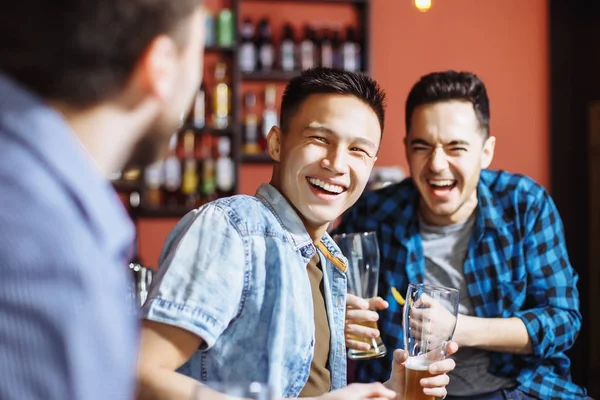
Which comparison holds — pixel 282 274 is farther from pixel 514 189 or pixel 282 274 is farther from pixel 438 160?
pixel 514 189

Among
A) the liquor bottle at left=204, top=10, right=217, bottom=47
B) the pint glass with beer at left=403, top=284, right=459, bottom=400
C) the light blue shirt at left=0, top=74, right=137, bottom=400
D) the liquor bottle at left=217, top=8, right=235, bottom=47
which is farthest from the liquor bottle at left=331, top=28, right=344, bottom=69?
the light blue shirt at left=0, top=74, right=137, bottom=400

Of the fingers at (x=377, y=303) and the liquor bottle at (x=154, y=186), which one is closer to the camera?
the fingers at (x=377, y=303)

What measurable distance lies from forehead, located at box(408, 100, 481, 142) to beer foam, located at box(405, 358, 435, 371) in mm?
862

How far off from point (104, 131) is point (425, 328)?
846 mm

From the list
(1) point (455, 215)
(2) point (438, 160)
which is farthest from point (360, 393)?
(1) point (455, 215)

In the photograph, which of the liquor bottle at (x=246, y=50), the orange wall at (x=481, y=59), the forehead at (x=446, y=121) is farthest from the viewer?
the orange wall at (x=481, y=59)

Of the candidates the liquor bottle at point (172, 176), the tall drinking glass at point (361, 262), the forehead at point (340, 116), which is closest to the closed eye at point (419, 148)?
the tall drinking glass at point (361, 262)

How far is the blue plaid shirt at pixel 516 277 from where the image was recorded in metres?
2.01

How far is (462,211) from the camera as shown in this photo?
7.25 ft

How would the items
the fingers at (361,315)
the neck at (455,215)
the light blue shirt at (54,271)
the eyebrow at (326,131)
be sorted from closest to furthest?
the light blue shirt at (54,271) < the eyebrow at (326,131) < the fingers at (361,315) < the neck at (455,215)

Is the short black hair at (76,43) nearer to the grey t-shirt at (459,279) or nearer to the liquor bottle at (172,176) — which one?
the grey t-shirt at (459,279)

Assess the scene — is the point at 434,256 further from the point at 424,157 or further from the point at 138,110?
the point at 138,110

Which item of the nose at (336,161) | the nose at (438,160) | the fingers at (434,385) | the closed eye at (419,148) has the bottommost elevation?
the fingers at (434,385)

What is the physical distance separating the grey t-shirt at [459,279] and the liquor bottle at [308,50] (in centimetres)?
242
